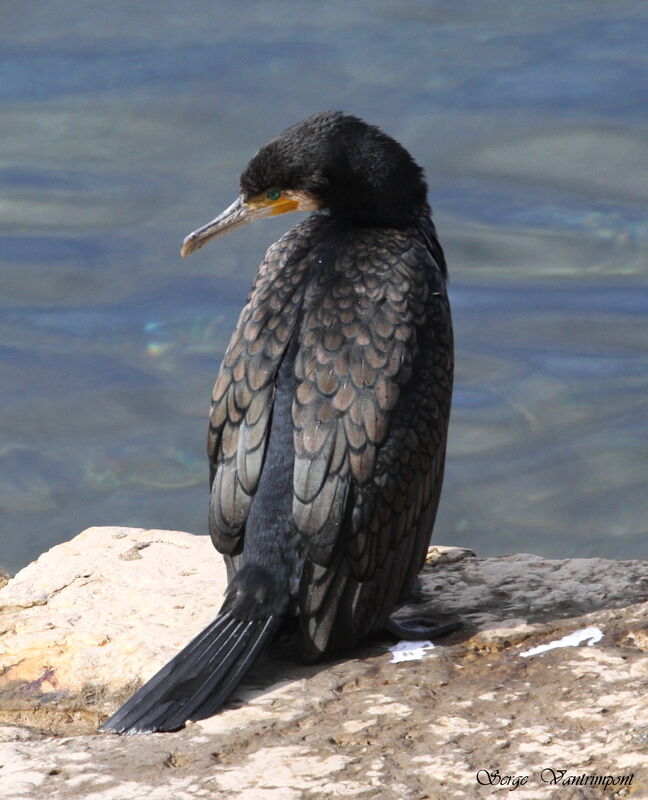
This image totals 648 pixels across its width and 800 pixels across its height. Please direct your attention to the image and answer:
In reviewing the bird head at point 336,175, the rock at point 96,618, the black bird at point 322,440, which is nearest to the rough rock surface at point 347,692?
Result: the rock at point 96,618

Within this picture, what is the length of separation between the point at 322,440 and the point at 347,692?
0.73m

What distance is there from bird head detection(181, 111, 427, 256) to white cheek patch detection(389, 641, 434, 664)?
1421 mm

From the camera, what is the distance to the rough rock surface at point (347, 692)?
350cm

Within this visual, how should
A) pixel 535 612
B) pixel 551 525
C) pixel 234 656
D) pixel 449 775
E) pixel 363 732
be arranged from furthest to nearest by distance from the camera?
pixel 551 525, pixel 535 612, pixel 234 656, pixel 363 732, pixel 449 775

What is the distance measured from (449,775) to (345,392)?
4.11 ft

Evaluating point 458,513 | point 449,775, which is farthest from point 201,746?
point 458,513

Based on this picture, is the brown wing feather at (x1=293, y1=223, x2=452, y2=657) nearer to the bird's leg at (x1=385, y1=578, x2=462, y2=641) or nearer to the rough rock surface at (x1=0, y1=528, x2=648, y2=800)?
the bird's leg at (x1=385, y1=578, x2=462, y2=641)

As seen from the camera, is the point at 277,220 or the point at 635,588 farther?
the point at 277,220

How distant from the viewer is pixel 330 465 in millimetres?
4184

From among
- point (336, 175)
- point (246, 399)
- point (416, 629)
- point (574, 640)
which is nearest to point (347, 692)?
point (416, 629)

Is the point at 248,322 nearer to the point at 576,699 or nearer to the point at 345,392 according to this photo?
the point at 345,392

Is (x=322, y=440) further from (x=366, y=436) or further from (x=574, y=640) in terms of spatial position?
(x=574, y=640)

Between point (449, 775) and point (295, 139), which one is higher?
point (295, 139)

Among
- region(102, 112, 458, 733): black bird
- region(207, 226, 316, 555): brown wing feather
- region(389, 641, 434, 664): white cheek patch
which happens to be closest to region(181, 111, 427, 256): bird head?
region(102, 112, 458, 733): black bird
